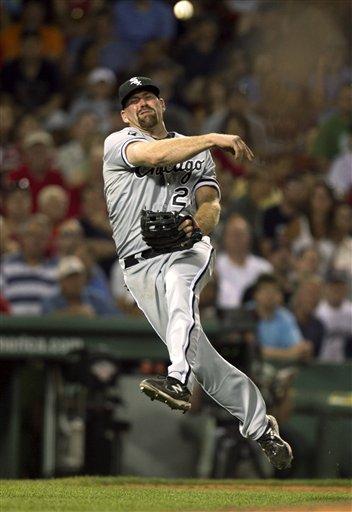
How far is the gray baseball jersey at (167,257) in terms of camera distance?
7.33 metres

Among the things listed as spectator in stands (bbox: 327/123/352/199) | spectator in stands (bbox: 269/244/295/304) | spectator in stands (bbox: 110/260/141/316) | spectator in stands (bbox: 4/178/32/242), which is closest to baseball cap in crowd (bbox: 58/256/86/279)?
spectator in stands (bbox: 110/260/141/316)

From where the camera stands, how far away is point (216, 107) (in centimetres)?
1466

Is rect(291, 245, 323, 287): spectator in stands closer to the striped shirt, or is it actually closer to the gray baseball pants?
the striped shirt

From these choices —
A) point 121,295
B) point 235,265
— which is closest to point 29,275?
point 121,295

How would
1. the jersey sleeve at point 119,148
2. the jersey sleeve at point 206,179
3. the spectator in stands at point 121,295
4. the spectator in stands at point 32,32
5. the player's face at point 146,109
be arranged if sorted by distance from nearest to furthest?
the jersey sleeve at point 119,148 < the player's face at point 146,109 < the jersey sleeve at point 206,179 < the spectator in stands at point 121,295 < the spectator in stands at point 32,32

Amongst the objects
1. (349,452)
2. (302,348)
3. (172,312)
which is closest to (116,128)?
(302,348)

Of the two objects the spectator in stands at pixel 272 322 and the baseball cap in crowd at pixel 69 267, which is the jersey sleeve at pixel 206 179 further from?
the spectator in stands at pixel 272 322

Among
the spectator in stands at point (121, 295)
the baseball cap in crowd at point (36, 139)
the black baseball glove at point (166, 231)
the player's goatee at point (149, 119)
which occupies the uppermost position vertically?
the baseball cap in crowd at point (36, 139)

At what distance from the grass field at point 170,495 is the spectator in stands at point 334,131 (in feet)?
21.0

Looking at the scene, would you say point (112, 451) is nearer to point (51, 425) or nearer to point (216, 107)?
point (51, 425)

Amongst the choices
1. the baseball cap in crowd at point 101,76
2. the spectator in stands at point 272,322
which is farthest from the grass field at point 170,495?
the baseball cap in crowd at point 101,76

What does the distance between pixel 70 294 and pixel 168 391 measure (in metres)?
4.54

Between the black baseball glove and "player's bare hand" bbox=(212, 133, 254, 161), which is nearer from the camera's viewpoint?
"player's bare hand" bbox=(212, 133, 254, 161)

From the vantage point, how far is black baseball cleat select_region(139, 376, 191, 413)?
6.82 meters
